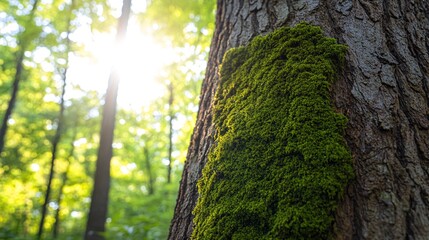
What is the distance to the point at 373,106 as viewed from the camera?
4.11ft

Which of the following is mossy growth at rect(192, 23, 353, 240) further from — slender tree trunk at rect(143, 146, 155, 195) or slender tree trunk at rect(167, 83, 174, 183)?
slender tree trunk at rect(143, 146, 155, 195)

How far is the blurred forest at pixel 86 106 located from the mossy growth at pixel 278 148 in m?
5.64

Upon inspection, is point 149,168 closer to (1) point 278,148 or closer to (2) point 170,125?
(2) point 170,125

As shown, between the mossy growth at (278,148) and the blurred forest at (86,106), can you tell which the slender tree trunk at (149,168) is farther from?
the mossy growth at (278,148)

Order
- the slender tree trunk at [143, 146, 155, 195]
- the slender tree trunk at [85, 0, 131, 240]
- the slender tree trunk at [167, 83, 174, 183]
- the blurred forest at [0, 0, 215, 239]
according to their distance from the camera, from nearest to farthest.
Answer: the slender tree trunk at [85, 0, 131, 240]
the blurred forest at [0, 0, 215, 239]
the slender tree trunk at [167, 83, 174, 183]
the slender tree trunk at [143, 146, 155, 195]

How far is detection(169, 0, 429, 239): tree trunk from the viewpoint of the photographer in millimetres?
1050

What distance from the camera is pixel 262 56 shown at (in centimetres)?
155

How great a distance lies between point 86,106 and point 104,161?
786 centimetres

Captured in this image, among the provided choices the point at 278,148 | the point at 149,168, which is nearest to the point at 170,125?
the point at 149,168

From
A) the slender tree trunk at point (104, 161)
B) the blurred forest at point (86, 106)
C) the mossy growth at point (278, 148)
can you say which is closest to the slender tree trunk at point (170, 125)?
the blurred forest at point (86, 106)

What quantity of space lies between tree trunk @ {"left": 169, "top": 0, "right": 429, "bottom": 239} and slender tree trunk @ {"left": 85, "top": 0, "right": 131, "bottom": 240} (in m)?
5.01

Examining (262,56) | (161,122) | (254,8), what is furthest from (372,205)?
(161,122)

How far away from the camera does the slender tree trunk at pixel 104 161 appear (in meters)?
6.02

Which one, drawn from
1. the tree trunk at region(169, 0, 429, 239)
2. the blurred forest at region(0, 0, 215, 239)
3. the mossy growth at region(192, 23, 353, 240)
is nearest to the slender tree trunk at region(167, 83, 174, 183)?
the blurred forest at region(0, 0, 215, 239)
